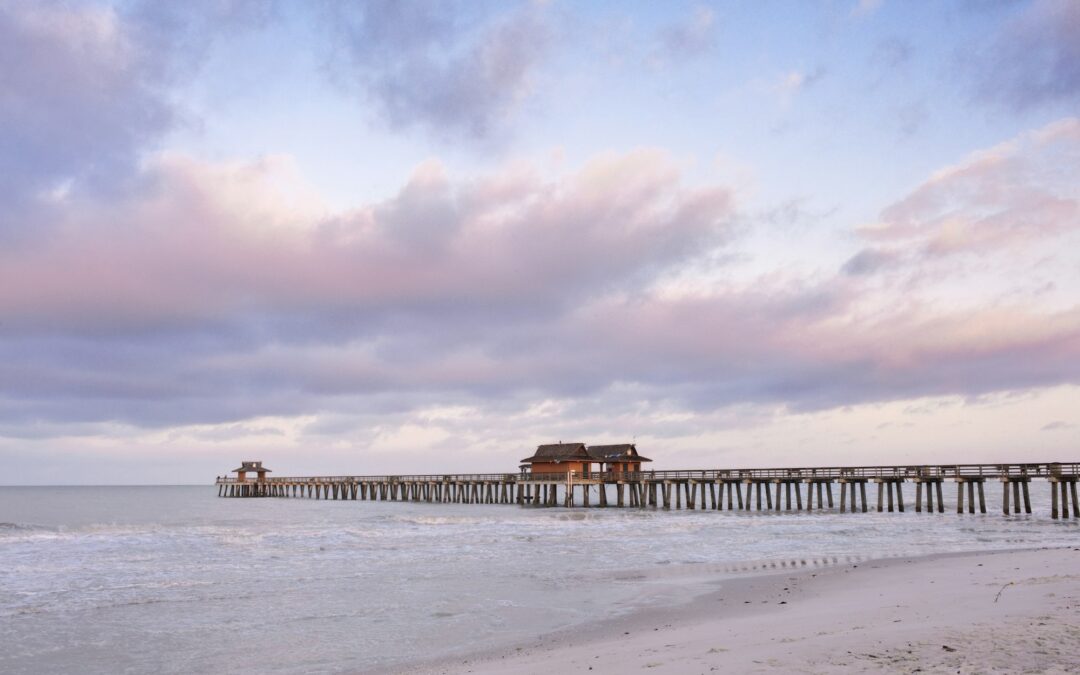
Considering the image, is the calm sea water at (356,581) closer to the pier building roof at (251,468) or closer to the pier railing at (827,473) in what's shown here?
the pier railing at (827,473)

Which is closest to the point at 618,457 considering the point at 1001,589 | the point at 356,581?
the point at 356,581

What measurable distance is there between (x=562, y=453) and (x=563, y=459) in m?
0.62

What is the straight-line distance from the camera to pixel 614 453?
6762cm

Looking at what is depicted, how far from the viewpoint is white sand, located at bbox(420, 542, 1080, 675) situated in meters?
7.88

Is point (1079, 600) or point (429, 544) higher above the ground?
point (1079, 600)

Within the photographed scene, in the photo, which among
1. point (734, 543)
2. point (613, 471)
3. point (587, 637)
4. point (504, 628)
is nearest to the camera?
point (587, 637)

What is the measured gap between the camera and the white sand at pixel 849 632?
7.88 meters

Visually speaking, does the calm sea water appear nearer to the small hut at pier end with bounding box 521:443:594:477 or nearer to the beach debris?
the beach debris

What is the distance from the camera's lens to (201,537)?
3425 centimetres

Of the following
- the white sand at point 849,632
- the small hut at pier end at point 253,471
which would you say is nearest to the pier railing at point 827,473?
the white sand at point 849,632

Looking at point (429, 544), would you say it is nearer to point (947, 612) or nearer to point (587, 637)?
point (587, 637)

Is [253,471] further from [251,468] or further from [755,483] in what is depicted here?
[755,483]

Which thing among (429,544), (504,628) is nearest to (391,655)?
(504,628)

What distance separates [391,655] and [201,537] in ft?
85.2
